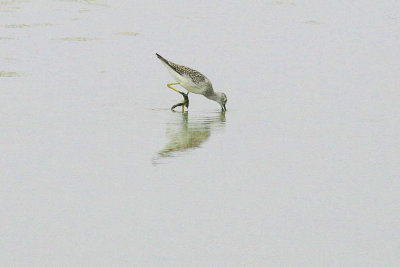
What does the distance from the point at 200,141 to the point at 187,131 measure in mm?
724

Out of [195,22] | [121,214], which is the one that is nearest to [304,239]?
[121,214]

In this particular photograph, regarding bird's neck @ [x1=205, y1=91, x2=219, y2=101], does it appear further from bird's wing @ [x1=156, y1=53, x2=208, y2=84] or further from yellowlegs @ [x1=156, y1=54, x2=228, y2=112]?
bird's wing @ [x1=156, y1=53, x2=208, y2=84]

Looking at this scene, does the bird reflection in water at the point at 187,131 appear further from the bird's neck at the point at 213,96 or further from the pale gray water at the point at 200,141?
the bird's neck at the point at 213,96

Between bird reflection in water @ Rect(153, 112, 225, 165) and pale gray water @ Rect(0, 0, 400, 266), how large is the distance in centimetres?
4

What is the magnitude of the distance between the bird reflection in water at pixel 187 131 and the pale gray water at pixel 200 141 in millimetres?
42

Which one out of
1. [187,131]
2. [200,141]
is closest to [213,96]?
[187,131]

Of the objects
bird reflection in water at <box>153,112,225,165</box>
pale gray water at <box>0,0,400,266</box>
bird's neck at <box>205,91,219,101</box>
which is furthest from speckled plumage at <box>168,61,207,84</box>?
bird reflection in water at <box>153,112,225,165</box>

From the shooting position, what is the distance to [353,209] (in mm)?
8039

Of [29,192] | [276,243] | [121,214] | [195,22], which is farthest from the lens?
[195,22]

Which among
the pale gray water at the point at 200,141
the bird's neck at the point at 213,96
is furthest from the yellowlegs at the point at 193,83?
the pale gray water at the point at 200,141

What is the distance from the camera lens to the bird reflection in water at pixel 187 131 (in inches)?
409

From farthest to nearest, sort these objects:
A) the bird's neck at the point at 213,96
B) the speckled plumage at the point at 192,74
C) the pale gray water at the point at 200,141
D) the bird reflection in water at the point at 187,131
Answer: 1. the speckled plumage at the point at 192,74
2. the bird's neck at the point at 213,96
3. the bird reflection in water at the point at 187,131
4. the pale gray water at the point at 200,141

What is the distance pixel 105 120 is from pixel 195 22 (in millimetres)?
8293

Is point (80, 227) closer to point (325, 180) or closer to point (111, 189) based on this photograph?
point (111, 189)
